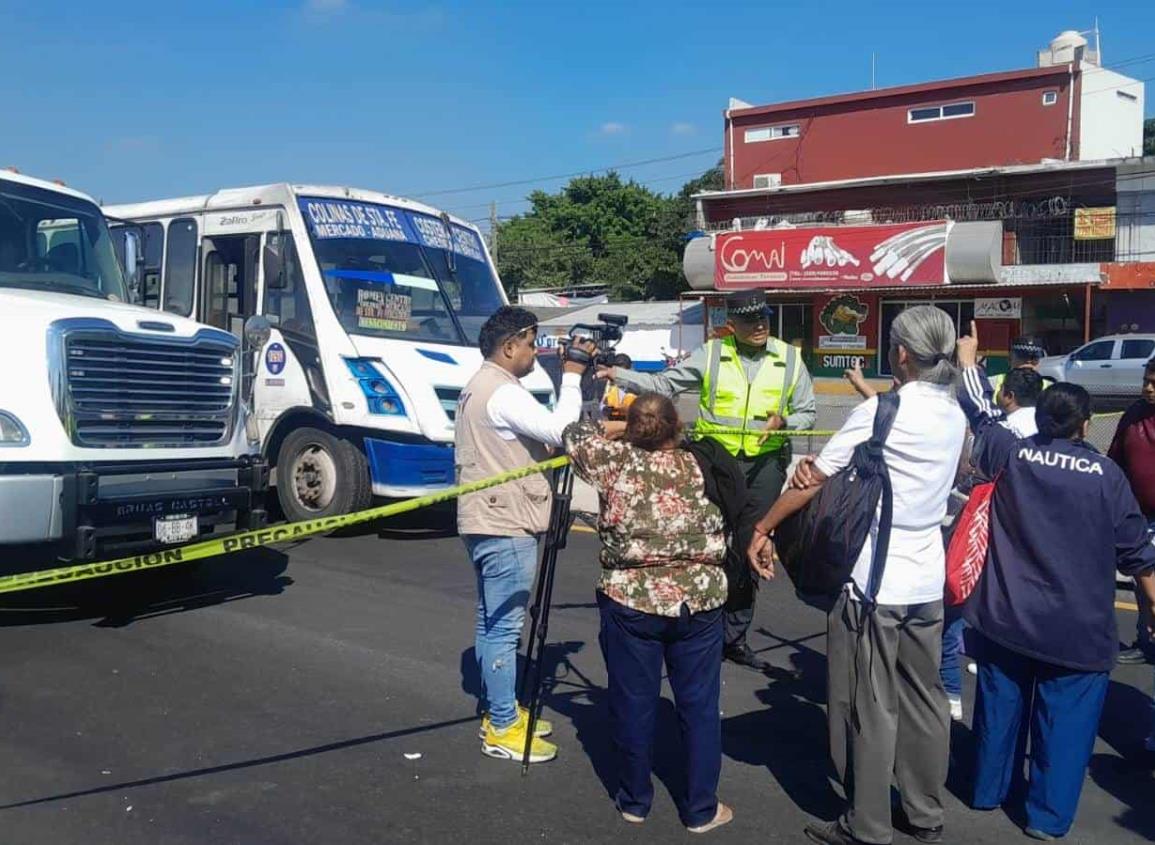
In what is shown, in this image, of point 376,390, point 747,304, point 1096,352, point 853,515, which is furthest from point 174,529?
point 1096,352

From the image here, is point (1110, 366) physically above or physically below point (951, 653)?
above

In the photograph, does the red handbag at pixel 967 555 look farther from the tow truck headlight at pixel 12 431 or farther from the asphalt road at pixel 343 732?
the tow truck headlight at pixel 12 431

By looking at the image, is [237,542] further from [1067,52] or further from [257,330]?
[1067,52]

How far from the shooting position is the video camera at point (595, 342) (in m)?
4.83

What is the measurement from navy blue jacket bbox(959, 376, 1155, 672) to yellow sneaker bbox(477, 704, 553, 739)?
6.50 feet

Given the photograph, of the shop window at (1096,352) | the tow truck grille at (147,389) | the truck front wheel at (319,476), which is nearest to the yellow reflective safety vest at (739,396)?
the tow truck grille at (147,389)

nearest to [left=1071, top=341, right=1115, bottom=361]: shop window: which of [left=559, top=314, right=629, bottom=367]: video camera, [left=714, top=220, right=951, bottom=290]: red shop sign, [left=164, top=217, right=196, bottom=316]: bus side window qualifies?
[left=714, top=220, right=951, bottom=290]: red shop sign

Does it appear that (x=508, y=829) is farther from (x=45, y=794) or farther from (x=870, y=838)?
(x=45, y=794)

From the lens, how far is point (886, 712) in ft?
13.2

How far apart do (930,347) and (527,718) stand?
235 centimetres

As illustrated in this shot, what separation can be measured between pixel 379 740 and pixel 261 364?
5.46 metres

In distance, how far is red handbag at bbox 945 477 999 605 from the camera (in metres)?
4.27

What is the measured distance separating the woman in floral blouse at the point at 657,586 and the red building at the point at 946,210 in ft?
91.7

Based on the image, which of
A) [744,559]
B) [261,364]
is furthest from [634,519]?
[261,364]
